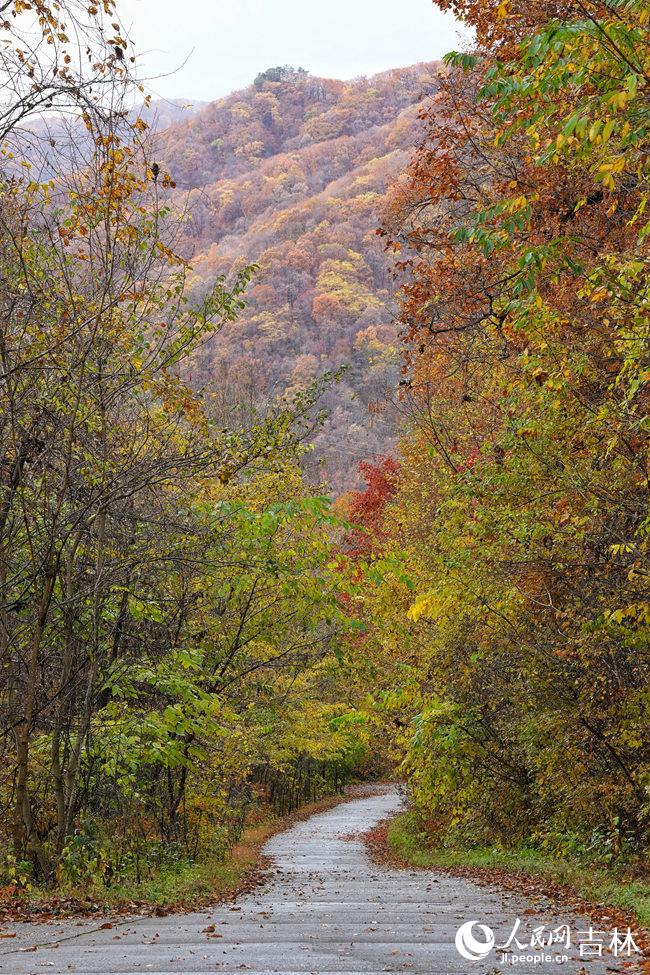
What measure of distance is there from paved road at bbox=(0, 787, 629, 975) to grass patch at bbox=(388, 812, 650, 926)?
25.4 inches

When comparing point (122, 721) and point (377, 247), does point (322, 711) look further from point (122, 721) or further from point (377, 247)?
point (377, 247)

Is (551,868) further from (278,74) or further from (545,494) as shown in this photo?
(278,74)

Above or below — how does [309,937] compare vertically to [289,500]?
below

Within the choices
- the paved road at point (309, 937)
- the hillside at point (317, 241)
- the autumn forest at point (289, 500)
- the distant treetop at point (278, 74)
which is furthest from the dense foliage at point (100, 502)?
the distant treetop at point (278, 74)

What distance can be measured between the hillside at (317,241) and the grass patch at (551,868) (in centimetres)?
2544

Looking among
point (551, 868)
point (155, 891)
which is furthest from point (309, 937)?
point (551, 868)

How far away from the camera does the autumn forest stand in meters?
6.71

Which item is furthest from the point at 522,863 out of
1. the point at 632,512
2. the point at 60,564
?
the point at 60,564

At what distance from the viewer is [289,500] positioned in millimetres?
10703

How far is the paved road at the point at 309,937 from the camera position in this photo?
4547mm

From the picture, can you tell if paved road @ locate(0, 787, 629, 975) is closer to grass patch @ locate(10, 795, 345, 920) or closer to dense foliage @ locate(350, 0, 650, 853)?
grass patch @ locate(10, 795, 345, 920)

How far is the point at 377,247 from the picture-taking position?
73125 millimetres

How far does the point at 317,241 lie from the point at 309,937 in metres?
75.5

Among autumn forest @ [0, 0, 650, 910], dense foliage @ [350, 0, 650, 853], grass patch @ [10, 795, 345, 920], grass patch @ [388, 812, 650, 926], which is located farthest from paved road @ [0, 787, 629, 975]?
dense foliage @ [350, 0, 650, 853]
